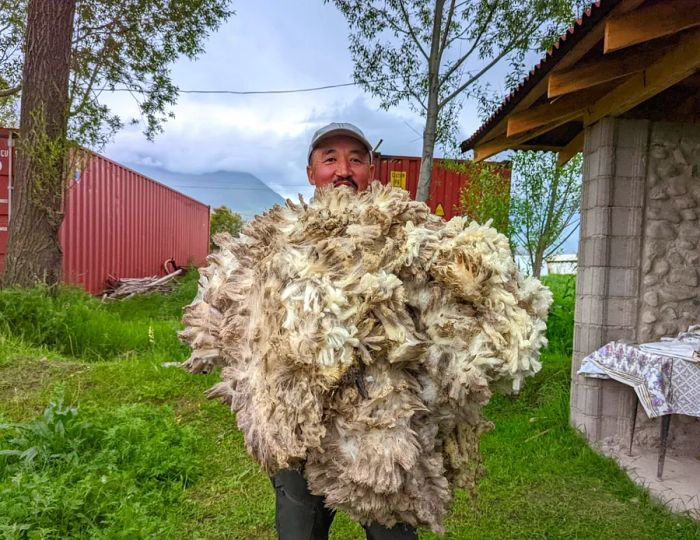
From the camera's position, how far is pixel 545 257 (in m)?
7.77

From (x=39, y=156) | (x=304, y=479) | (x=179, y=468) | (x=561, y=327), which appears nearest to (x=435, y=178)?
(x=561, y=327)

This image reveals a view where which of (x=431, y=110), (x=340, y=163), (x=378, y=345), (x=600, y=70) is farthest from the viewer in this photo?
(x=431, y=110)

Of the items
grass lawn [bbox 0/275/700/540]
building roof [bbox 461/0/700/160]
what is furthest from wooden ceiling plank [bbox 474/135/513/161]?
grass lawn [bbox 0/275/700/540]

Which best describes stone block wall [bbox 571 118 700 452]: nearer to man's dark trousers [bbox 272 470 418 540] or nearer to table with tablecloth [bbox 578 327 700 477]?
table with tablecloth [bbox 578 327 700 477]

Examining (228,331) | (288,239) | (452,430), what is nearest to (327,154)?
(288,239)

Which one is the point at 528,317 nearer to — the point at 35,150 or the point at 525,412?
the point at 525,412

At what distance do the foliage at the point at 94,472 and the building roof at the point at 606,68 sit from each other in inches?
128

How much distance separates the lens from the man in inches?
58.0

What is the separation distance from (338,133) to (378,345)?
81cm

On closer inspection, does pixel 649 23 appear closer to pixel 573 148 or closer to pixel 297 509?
pixel 297 509

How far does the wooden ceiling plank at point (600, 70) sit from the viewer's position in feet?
10.2

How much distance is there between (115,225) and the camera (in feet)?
35.5

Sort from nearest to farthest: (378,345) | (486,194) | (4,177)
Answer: (378,345) → (486,194) → (4,177)

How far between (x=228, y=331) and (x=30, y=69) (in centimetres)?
660
